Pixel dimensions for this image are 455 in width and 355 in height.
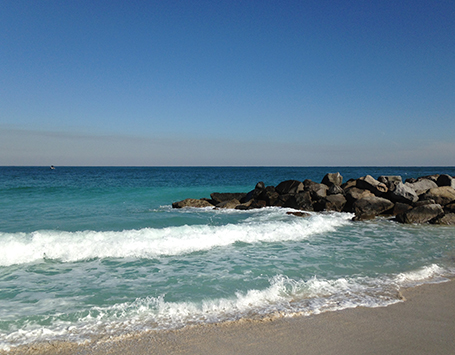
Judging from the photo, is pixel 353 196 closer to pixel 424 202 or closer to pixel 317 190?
pixel 317 190

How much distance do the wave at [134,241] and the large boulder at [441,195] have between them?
6.18m

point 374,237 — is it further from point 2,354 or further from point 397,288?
point 2,354

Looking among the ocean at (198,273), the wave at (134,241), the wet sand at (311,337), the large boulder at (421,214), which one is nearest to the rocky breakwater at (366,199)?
the large boulder at (421,214)

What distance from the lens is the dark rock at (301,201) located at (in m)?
17.1

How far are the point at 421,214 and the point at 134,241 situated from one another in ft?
37.6

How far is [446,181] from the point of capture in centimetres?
1752

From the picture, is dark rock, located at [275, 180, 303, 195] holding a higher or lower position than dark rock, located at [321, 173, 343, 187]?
lower

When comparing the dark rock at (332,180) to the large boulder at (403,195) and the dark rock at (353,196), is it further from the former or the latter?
the large boulder at (403,195)

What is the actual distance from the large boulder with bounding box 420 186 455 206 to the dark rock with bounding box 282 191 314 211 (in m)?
5.31

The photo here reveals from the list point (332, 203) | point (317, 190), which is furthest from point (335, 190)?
point (332, 203)

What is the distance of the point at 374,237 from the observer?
10.5m

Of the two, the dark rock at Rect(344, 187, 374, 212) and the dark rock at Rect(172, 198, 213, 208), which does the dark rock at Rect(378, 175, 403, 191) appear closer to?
the dark rock at Rect(344, 187, 374, 212)

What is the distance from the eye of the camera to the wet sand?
3689mm

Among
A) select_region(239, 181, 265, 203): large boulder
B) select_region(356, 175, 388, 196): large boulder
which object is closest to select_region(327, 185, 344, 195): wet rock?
select_region(356, 175, 388, 196): large boulder
